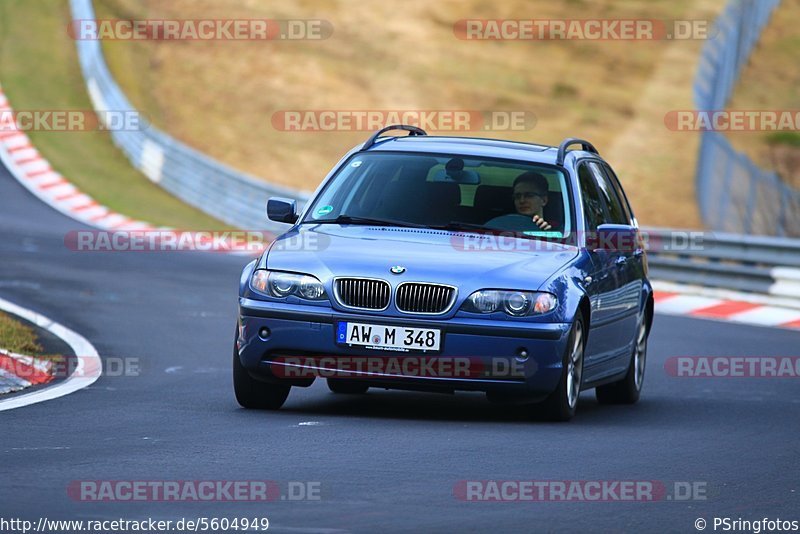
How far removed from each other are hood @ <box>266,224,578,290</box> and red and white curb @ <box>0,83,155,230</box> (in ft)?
55.6

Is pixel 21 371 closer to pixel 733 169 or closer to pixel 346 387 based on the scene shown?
pixel 346 387

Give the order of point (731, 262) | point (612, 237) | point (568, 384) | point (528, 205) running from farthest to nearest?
point (731, 262) < point (612, 237) < point (528, 205) < point (568, 384)

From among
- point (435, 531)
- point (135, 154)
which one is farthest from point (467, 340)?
point (135, 154)

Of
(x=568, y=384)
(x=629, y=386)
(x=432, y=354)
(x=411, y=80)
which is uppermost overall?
(x=411, y=80)

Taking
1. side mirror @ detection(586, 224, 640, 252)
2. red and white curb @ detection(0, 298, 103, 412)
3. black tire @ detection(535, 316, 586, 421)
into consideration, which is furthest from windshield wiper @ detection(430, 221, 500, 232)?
red and white curb @ detection(0, 298, 103, 412)

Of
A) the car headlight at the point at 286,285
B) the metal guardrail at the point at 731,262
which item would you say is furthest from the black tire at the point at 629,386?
the metal guardrail at the point at 731,262

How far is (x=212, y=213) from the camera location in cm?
3041

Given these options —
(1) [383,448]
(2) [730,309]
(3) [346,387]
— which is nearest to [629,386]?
(3) [346,387]

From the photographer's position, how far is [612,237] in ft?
36.6

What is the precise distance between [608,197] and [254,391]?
315cm

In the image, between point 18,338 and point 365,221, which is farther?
point 18,338

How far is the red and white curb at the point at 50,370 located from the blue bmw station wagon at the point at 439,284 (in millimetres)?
1250

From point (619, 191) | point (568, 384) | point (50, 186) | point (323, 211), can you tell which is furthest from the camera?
point (50, 186)

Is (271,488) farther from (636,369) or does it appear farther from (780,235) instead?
(780,235)
